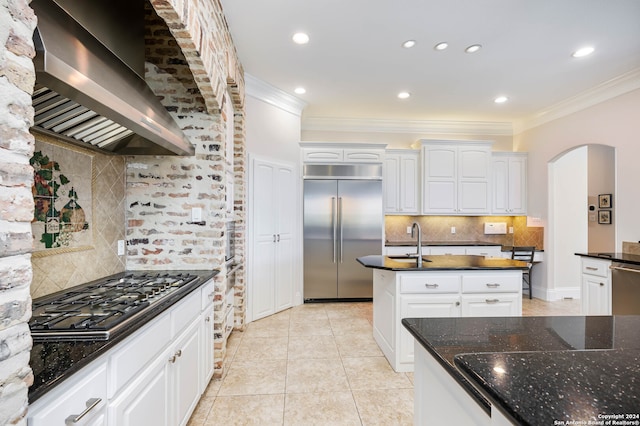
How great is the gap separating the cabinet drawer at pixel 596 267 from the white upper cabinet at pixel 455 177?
190cm

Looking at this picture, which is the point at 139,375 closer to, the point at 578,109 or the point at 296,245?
the point at 296,245

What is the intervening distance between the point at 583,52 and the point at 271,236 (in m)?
3.99

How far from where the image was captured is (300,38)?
2.85 metres

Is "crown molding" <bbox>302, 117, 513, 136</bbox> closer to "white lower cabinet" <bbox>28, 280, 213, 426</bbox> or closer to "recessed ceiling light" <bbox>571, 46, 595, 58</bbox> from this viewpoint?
"recessed ceiling light" <bbox>571, 46, 595, 58</bbox>

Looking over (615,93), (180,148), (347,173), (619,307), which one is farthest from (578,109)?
(180,148)

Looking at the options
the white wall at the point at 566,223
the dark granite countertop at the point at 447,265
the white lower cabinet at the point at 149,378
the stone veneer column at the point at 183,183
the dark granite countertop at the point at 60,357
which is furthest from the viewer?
the white wall at the point at 566,223

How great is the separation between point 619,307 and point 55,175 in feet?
15.5

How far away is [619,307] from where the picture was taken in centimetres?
295

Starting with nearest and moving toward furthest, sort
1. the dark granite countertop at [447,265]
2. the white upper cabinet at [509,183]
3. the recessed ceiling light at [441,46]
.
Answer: the dark granite countertop at [447,265]
the recessed ceiling light at [441,46]
the white upper cabinet at [509,183]

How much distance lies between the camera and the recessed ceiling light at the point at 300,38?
2801mm

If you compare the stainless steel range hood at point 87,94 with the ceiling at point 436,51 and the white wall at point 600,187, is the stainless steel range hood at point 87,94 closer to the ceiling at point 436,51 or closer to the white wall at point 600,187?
the ceiling at point 436,51

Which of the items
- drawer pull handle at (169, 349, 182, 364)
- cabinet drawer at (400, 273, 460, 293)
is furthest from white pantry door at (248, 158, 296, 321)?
drawer pull handle at (169, 349, 182, 364)

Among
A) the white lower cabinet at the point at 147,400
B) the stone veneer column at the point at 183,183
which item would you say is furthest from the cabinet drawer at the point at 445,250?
the white lower cabinet at the point at 147,400

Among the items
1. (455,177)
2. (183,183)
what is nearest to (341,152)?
(455,177)
